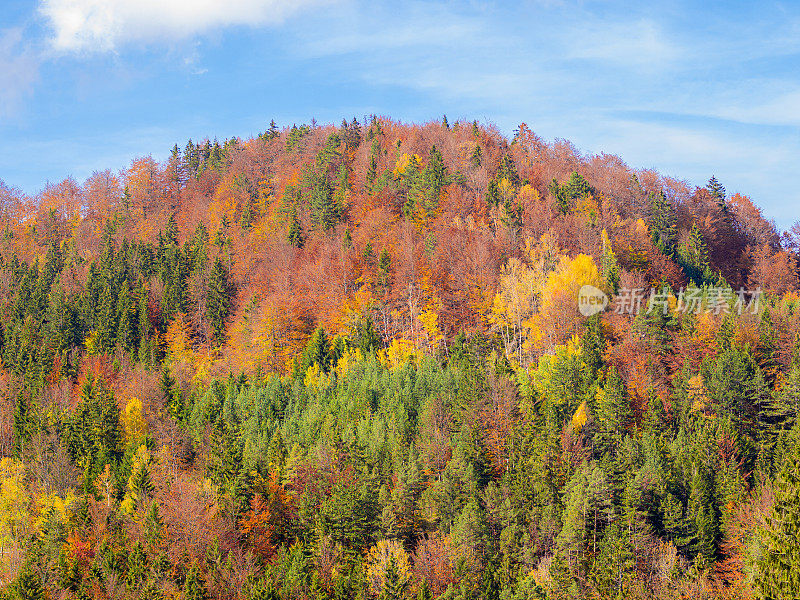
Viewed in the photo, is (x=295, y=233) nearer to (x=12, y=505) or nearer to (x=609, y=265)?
(x=609, y=265)

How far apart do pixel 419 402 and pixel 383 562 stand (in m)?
17.8

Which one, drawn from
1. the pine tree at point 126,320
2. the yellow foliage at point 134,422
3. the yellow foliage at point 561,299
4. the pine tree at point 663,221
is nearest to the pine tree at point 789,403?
the yellow foliage at point 561,299

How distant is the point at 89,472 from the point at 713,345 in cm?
6048

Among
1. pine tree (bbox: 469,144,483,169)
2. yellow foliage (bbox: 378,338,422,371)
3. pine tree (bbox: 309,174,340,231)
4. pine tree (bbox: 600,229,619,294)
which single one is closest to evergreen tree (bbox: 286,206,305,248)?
pine tree (bbox: 309,174,340,231)

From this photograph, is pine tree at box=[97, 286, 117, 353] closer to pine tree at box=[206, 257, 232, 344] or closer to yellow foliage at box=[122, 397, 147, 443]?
pine tree at box=[206, 257, 232, 344]

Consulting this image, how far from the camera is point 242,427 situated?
7281cm

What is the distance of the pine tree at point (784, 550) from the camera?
31.5m

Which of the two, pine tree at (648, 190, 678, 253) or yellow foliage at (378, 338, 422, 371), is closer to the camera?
yellow foliage at (378, 338, 422, 371)

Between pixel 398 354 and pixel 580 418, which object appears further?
pixel 398 354

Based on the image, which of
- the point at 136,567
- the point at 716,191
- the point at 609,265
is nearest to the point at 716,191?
the point at 716,191

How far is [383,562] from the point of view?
56875 mm

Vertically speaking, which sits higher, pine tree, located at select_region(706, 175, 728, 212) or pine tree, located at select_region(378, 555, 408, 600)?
pine tree, located at select_region(706, 175, 728, 212)

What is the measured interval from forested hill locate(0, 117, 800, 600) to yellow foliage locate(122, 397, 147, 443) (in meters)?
0.26

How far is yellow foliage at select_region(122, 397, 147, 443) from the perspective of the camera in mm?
77000
